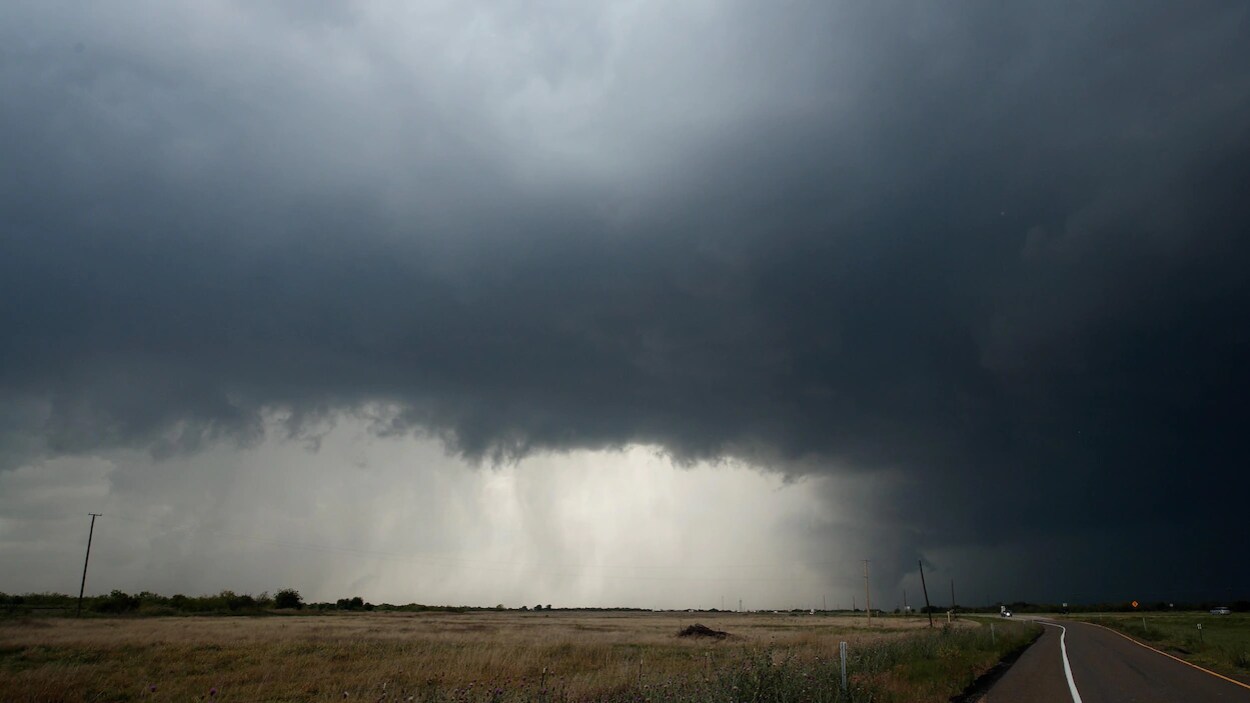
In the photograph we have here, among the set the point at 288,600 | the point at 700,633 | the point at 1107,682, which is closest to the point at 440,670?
the point at 1107,682

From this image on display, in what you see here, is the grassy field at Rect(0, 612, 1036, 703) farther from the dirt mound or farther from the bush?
the bush

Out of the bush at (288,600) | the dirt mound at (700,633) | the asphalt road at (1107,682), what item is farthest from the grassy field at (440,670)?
the bush at (288,600)

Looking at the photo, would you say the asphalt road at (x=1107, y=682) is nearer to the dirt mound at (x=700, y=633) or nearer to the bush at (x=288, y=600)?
the dirt mound at (x=700, y=633)

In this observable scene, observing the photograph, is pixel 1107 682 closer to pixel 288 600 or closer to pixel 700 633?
pixel 700 633

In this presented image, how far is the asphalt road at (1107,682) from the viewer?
1911 cm

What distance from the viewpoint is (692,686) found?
13.5m

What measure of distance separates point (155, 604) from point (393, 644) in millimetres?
82628

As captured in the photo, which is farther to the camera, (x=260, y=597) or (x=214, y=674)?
(x=260, y=597)

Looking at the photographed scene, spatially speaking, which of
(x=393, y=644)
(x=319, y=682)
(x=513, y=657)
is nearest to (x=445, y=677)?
(x=319, y=682)

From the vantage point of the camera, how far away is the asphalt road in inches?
752

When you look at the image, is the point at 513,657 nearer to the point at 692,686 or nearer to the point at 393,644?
the point at 393,644

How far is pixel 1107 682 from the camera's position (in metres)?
23.0

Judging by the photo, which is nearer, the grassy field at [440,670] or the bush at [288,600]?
the grassy field at [440,670]

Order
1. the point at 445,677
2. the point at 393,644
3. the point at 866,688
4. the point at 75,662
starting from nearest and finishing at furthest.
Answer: the point at 866,688 → the point at 445,677 → the point at 75,662 → the point at 393,644
